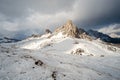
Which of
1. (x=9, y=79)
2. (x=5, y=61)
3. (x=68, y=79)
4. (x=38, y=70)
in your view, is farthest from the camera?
(x=5, y=61)

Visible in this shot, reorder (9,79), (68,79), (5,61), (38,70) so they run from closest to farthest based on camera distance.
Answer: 1. (9,79)
2. (68,79)
3. (38,70)
4. (5,61)

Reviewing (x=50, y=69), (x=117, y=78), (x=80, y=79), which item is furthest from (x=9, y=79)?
(x=117, y=78)

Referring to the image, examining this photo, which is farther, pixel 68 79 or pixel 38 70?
pixel 38 70

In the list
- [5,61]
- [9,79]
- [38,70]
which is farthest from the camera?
[5,61]

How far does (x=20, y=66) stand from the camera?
4041 cm

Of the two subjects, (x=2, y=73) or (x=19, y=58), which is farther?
(x=19, y=58)

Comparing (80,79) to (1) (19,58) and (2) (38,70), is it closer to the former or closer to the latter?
(2) (38,70)

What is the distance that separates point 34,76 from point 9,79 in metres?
5.13

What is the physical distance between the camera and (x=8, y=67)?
1555 inches

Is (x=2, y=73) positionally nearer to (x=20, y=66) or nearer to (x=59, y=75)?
(x=20, y=66)

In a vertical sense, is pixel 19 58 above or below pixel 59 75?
above

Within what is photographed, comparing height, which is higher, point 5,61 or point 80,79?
point 5,61

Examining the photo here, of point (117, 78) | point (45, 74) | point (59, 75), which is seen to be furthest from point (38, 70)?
point (117, 78)

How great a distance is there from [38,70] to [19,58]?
9.27 meters
